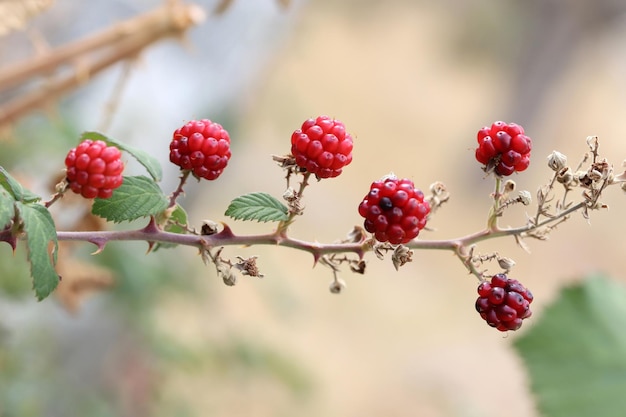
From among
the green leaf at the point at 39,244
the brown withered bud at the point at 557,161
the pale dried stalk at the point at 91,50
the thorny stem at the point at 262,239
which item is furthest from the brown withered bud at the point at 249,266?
the pale dried stalk at the point at 91,50

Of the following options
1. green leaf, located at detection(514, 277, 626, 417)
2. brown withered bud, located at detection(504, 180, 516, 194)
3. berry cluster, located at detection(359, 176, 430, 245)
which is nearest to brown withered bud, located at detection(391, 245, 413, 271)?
berry cluster, located at detection(359, 176, 430, 245)

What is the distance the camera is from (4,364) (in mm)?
1271

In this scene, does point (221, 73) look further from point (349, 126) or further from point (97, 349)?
point (349, 126)

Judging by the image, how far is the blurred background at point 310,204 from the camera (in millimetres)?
1464

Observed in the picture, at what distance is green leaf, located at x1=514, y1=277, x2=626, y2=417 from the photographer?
945 mm

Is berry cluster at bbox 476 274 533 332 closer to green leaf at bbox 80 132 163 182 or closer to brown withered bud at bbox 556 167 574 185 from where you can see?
brown withered bud at bbox 556 167 574 185

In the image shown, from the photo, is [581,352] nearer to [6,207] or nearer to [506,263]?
[506,263]

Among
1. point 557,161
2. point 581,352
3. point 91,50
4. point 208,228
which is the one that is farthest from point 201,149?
point 581,352

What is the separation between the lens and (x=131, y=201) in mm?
530

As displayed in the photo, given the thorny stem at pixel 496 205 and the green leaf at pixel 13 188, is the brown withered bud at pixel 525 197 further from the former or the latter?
the green leaf at pixel 13 188

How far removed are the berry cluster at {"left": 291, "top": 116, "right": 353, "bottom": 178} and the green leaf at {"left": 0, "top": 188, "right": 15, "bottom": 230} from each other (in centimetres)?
20

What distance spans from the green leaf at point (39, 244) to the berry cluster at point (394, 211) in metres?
0.22

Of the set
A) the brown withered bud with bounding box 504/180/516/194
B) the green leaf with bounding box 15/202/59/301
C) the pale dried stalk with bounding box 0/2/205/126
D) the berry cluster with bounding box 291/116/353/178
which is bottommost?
the green leaf with bounding box 15/202/59/301

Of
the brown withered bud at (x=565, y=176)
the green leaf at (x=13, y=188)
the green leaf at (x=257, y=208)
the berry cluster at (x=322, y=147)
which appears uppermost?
the brown withered bud at (x=565, y=176)
